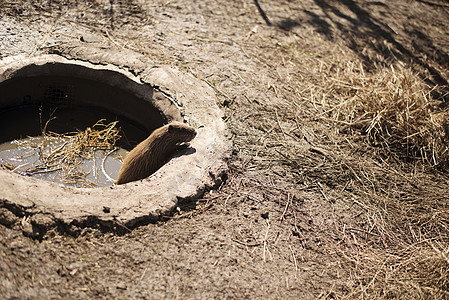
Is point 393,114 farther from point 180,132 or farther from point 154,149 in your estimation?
point 154,149

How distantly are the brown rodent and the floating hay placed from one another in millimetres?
591

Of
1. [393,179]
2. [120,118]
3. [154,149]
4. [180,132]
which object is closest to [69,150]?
[120,118]

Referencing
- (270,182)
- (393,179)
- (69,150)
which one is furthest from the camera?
(69,150)

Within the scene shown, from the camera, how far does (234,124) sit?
14.1ft

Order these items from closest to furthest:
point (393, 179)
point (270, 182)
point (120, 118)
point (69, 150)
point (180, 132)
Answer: point (180, 132), point (270, 182), point (393, 179), point (69, 150), point (120, 118)

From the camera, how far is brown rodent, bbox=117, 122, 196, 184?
3609 millimetres

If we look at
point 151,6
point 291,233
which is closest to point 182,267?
point 291,233

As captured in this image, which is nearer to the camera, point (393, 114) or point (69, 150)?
point (69, 150)

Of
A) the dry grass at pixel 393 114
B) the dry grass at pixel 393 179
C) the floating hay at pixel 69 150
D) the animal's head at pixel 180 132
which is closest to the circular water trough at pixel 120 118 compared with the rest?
the animal's head at pixel 180 132

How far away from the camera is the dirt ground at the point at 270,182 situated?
9.30 feet

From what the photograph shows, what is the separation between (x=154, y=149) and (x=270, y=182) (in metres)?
1.09

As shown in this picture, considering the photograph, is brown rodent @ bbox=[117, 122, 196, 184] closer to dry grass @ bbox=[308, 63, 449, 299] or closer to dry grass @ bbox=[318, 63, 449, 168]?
dry grass @ bbox=[308, 63, 449, 299]

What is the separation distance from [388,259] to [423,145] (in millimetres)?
1772

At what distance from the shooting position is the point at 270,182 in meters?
3.82
